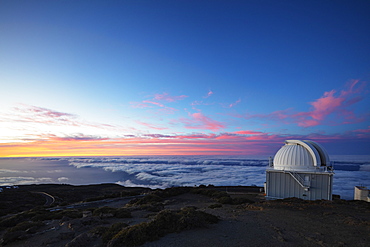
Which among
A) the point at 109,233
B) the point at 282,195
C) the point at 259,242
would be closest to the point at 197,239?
the point at 259,242

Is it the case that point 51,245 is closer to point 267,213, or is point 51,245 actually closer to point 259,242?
point 259,242

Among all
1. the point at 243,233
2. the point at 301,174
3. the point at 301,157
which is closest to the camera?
the point at 243,233

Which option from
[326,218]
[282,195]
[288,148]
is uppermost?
[288,148]

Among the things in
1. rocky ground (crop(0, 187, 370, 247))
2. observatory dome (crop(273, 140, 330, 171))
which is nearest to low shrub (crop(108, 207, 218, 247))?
rocky ground (crop(0, 187, 370, 247))

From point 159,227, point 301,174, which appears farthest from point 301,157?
point 159,227

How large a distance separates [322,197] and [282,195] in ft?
7.96

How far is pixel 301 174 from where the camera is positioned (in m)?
13.7

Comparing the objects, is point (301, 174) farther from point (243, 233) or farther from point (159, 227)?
point (159, 227)

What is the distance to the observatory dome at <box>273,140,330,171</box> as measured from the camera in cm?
1388

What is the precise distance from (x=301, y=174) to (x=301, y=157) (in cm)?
121

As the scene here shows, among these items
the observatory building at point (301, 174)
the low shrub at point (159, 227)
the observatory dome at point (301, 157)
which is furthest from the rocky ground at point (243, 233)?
the observatory dome at point (301, 157)

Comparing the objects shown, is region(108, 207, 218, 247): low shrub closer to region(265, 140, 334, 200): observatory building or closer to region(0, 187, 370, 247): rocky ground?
region(0, 187, 370, 247): rocky ground

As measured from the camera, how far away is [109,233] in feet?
18.9

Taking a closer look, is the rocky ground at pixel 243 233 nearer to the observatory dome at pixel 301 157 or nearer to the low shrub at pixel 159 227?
the low shrub at pixel 159 227
